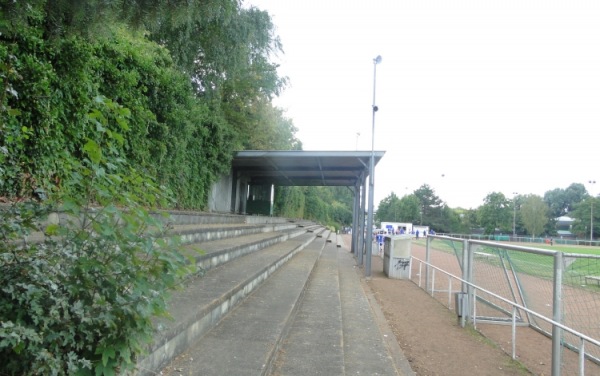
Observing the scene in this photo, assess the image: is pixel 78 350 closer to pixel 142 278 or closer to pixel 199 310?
pixel 142 278

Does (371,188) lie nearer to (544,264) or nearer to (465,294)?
(465,294)

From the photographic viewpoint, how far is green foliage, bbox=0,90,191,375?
1.80 m

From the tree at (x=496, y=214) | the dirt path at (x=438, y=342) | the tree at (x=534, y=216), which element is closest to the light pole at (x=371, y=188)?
the dirt path at (x=438, y=342)

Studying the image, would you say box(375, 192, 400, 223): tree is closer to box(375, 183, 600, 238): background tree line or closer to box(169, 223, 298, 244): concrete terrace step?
box(375, 183, 600, 238): background tree line

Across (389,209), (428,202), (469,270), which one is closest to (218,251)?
(469,270)

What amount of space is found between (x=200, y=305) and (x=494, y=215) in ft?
331

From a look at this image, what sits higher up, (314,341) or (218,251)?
(218,251)

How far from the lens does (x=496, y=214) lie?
9219 cm

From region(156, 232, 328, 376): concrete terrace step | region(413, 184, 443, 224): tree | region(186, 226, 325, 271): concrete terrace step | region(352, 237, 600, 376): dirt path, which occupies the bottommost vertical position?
region(352, 237, 600, 376): dirt path

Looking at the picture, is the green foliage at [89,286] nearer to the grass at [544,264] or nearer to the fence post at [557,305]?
the fence post at [557,305]

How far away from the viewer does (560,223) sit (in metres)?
112

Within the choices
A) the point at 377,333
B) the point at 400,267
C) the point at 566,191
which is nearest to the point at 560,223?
the point at 566,191

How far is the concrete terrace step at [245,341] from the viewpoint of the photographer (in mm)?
3047

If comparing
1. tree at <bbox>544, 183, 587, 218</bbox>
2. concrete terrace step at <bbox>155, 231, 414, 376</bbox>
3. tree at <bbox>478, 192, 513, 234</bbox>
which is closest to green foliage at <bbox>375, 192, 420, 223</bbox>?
tree at <bbox>478, 192, 513, 234</bbox>
